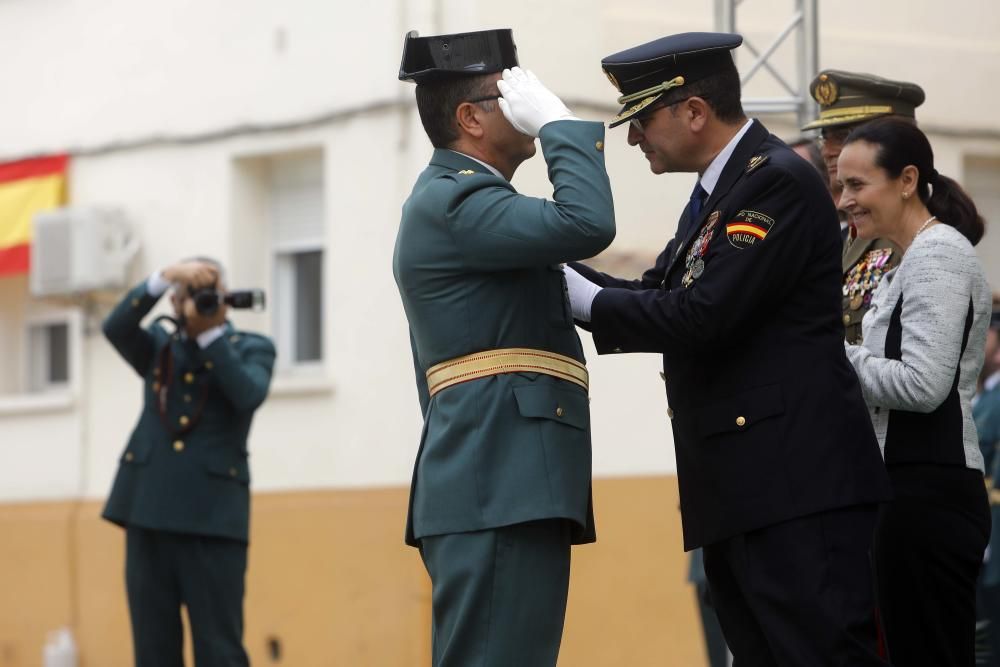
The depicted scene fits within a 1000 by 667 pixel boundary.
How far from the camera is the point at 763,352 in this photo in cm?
362

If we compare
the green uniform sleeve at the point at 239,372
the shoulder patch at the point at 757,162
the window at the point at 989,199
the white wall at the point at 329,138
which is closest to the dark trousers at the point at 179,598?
the green uniform sleeve at the point at 239,372

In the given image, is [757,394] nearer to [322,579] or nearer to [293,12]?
[322,579]

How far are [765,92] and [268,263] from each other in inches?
116

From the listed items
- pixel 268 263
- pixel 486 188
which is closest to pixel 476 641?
pixel 486 188

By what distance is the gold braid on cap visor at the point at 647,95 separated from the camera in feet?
12.4

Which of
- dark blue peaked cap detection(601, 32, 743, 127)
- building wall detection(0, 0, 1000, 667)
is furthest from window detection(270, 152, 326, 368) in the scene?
dark blue peaked cap detection(601, 32, 743, 127)

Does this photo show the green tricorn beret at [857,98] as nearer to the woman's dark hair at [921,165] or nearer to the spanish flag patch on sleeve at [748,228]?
the woman's dark hair at [921,165]

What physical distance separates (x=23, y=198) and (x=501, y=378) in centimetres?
761

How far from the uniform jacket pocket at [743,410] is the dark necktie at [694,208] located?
0.42 meters

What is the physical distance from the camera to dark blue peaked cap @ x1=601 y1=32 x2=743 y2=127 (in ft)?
12.3

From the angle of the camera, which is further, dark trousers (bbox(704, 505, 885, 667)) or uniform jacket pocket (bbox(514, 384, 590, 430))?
uniform jacket pocket (bbox(514, 384, 590, 430))

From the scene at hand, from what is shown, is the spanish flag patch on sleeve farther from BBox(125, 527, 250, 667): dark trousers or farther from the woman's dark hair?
BBox(125, 527, 250, 667): dark trousers

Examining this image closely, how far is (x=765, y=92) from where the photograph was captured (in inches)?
352

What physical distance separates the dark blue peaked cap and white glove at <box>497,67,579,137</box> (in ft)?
0.59
